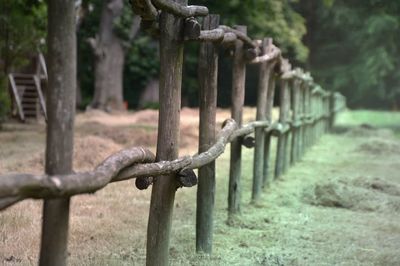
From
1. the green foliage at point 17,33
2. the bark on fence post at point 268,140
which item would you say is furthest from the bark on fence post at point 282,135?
the green foliage at point 17,33

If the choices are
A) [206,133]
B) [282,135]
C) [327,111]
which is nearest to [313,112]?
[282,135]

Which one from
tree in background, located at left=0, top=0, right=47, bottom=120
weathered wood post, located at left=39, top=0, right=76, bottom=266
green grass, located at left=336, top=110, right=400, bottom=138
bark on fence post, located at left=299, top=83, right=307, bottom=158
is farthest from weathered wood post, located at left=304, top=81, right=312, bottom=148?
green grass, located at left=336, top=110, right=400, bottom=138

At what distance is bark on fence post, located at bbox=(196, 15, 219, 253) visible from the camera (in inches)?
219

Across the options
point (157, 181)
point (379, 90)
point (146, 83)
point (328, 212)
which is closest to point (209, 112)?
point (157, 181)

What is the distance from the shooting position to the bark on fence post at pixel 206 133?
18.3 feet

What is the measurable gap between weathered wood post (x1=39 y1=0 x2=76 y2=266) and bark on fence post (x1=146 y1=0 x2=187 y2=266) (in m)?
1.42

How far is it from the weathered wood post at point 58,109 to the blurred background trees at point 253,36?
29.0 ft

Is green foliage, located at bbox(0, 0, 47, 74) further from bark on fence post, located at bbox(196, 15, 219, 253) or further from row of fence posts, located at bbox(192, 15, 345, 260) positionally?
bark on fence post, located at bbox(196, 15, 219, 253)

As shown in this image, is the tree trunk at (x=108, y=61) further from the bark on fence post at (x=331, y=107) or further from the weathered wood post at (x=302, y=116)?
the weathered wood post at (x=302, y=116)

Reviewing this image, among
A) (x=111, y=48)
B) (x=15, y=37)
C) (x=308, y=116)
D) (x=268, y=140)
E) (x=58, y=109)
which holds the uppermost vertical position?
(x=111, y=48)

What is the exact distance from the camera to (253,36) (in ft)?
67.2

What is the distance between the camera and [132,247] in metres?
5.59

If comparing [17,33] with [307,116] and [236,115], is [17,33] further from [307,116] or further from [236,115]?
[236,115]

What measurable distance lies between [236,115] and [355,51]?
3390 centimetres
